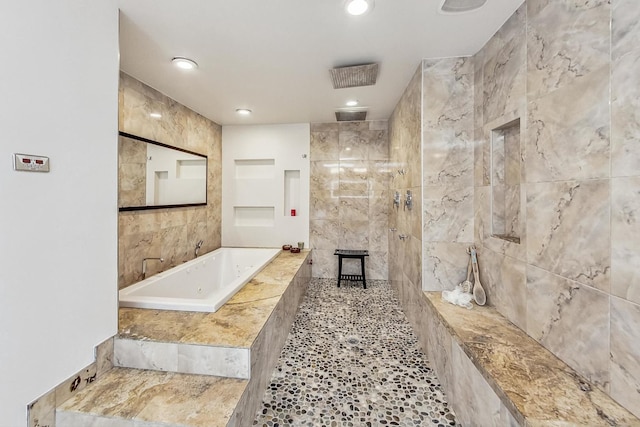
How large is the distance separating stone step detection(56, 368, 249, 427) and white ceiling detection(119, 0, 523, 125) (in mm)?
2094

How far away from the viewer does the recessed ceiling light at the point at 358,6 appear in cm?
142

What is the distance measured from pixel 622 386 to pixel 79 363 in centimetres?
238

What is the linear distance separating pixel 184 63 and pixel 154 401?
2322 millimetres

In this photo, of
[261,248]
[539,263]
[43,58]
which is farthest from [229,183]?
[539,263]

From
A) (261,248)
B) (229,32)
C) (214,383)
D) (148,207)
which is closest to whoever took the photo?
(214,383)

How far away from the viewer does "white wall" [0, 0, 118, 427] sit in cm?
99

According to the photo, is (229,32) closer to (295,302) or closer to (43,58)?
(43,58)

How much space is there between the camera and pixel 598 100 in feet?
3.43

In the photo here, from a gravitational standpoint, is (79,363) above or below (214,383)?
above

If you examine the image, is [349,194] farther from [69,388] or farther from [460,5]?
[69,388]

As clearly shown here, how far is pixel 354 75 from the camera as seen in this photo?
2.21 metres

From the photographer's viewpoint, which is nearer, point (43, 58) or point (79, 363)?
point (43, 58)

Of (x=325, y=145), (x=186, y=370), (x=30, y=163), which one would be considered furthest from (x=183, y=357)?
(x=325, y=145)

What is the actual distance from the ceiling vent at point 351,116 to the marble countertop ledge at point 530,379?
275cm
